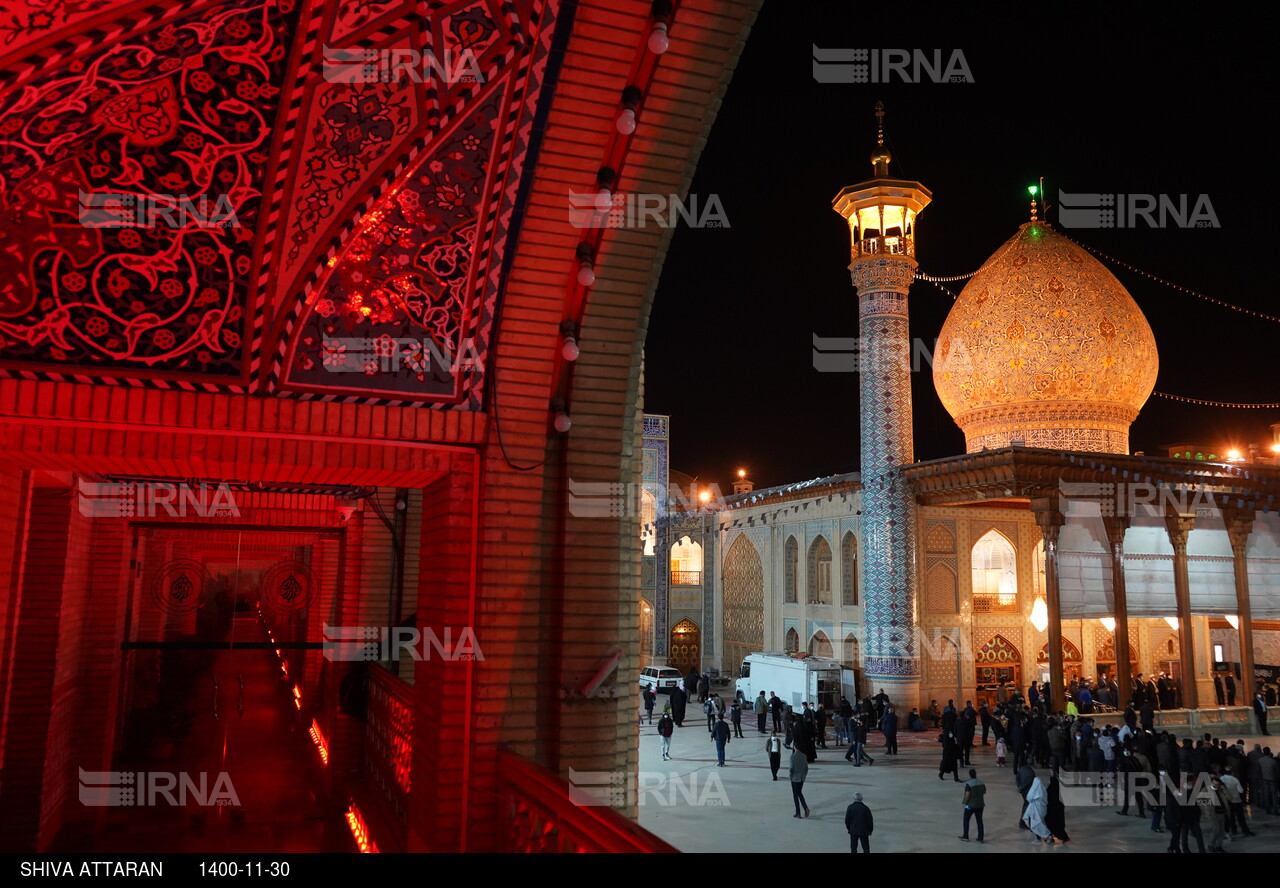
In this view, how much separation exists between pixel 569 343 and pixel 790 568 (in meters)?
21.7

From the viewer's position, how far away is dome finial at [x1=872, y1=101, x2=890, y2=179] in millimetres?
21703

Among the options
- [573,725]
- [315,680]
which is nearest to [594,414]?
[573,725]

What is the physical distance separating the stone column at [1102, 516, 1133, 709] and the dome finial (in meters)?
9.34

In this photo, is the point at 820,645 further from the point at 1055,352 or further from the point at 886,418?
the point at 1055,352

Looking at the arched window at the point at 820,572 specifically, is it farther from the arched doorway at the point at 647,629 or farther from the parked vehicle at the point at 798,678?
the arched doorway at the point at 647,629

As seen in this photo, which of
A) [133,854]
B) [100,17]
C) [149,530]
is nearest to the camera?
[100,17]

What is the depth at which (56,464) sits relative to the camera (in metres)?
4.90

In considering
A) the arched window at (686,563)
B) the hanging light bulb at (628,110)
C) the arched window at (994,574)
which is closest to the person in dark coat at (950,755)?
the arched window at (994,574)

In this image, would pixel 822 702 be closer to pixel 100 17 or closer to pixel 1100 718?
pixel 1100 718

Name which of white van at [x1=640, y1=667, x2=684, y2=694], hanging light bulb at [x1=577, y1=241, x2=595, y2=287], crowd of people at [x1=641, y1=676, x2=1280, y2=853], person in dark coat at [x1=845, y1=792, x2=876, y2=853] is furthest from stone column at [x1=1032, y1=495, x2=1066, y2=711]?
hanging light bulb at [x1=577, y1=241, x2=595, y2=287]

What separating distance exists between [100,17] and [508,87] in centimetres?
173

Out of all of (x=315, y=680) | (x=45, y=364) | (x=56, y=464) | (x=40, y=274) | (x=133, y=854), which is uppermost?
(x=40, y=274)

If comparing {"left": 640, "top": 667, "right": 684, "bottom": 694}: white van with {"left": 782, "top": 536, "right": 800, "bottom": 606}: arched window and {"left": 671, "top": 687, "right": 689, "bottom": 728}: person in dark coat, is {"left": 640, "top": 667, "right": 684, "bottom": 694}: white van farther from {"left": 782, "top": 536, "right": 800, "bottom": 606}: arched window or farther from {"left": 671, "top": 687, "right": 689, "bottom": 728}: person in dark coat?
{"left": 671, "top": 687, "right": 689, "bottom": 728}: person in dark coat

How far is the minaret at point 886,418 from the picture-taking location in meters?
20.2
